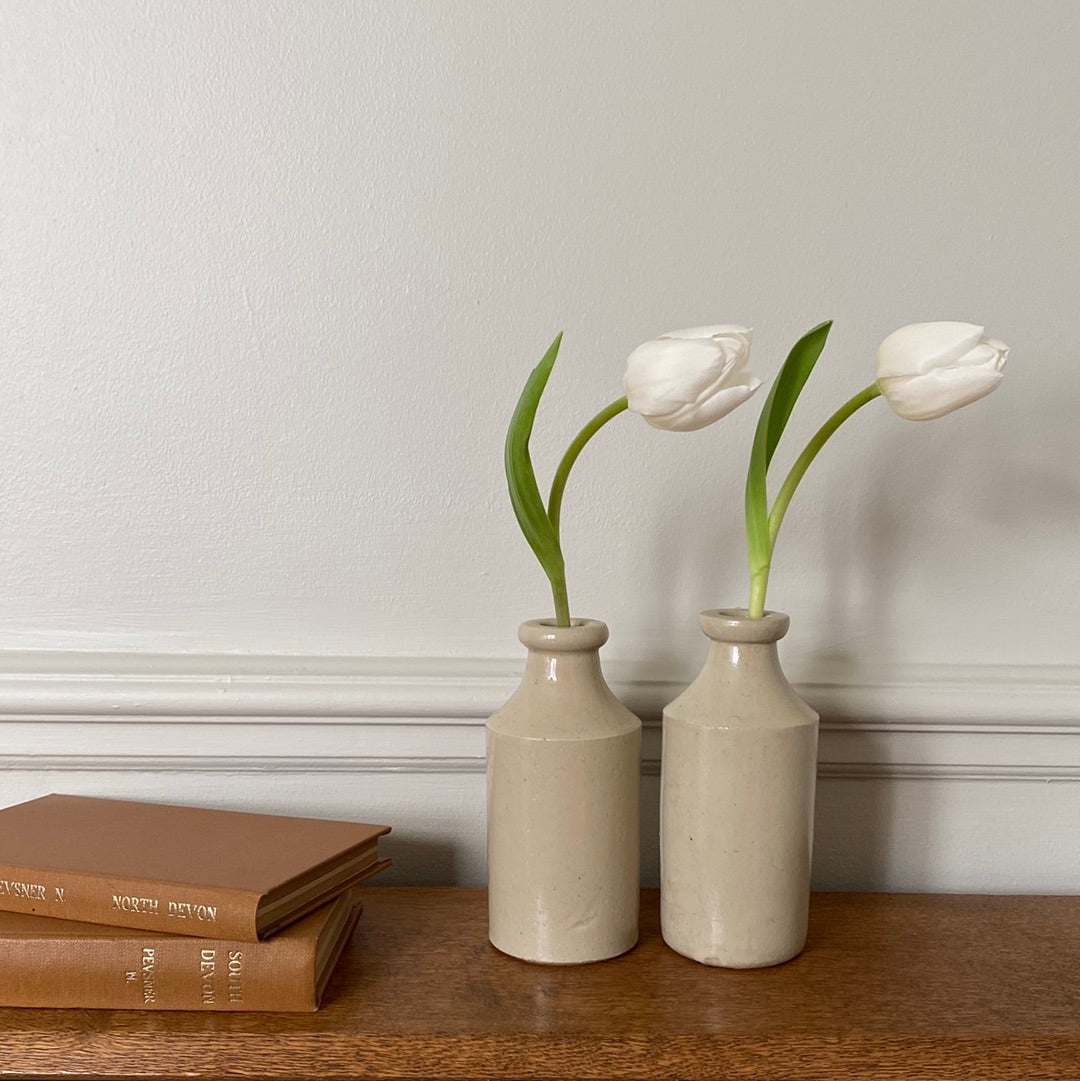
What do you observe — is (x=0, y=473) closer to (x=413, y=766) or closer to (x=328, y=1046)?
(x=413, y=766)

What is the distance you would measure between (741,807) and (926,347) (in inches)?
12.0

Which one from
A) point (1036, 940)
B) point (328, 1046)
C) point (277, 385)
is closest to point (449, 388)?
point (277, 385)

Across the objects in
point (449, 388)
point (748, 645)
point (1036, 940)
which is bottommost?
point (1036, 940)

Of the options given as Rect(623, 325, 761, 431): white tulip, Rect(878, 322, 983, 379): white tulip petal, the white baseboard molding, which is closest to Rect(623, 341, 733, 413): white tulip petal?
Rect(623, 325, 761, 431): white tulip

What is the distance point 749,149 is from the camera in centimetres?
79

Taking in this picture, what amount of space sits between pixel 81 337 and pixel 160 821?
388 mm

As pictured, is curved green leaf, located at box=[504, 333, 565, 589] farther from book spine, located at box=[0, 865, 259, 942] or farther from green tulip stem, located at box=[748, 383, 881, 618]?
book spine, located at box=[0, 865, 259, 942]

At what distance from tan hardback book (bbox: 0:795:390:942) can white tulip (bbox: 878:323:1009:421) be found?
457mm

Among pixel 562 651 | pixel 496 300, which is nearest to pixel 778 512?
pixel 562 651

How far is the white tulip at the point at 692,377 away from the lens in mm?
A: 580

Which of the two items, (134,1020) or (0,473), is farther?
(0,473)

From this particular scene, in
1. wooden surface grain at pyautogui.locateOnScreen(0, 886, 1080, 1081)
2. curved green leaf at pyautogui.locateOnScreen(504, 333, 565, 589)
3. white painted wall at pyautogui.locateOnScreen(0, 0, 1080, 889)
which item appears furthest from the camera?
white painted wall at pyautogui.locateOnScreen(0, 0, 1080, 889)

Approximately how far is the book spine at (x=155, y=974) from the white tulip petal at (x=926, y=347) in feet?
1.62

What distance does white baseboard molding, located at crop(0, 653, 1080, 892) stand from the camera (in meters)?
0.79
